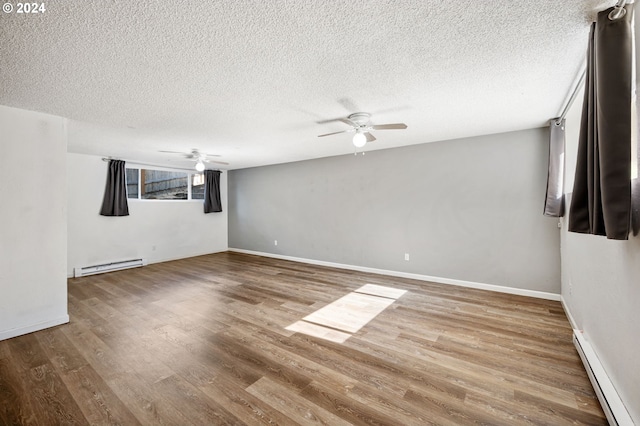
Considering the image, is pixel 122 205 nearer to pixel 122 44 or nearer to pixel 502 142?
pixel 122 44

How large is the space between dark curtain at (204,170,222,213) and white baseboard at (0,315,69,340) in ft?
14.5

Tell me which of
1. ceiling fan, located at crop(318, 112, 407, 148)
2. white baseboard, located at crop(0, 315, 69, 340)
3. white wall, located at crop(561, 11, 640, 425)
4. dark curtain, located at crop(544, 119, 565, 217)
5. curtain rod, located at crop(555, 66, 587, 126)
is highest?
curtain rod, located at crop(555, 66, 587, 126)

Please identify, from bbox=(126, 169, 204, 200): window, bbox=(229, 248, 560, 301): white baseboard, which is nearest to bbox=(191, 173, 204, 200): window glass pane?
bbox=(126, 169, 204, 200): window

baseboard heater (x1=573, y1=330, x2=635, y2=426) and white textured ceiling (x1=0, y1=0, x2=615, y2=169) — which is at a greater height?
white textured ceiling (x1=0, y1=0, x2=615, y2=169)

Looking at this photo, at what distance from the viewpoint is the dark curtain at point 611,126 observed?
1274 millimetres

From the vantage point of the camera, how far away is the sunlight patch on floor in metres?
2.78

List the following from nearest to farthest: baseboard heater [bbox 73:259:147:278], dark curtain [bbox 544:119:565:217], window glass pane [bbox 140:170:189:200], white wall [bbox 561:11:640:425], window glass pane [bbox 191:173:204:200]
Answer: white wall [bbox 561:11:640:425] → dark curtain [bbox 544:119:565:217] → baseboard heater [bbox 73:259:147:278] → window glass pane [bbox 140:170:189:200] → window glass pane [bbox 191:173:204:200]

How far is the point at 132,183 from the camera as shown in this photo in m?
5.99

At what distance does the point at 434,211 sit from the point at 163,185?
631 centimetres

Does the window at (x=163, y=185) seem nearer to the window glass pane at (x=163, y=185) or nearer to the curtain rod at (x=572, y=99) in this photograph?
the window glass pane at (x=163, y=185)

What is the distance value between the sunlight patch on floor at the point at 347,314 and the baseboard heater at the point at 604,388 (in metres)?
1.80

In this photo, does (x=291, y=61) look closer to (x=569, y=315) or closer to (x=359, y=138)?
(x=359, y=138)

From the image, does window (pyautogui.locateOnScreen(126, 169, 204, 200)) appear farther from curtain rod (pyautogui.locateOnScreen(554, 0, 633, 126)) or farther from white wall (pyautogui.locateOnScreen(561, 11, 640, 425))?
white wall (pyautogui.locateOnScreen(561, 11, 640, 425))

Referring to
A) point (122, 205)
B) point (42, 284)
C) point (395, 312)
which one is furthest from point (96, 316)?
point (395, 312)
